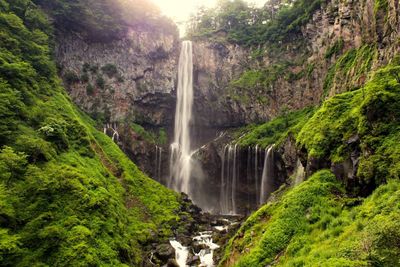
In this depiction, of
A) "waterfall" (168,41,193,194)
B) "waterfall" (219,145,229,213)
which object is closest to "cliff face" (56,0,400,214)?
"waterfall" (168,41,193,194)

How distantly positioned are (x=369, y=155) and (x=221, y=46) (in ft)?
156

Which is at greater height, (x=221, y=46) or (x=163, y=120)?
(x=221, y=46)

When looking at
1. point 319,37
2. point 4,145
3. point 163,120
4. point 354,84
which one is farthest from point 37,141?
point 319,37

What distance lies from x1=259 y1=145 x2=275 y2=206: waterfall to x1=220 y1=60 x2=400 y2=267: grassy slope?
64.4 feet

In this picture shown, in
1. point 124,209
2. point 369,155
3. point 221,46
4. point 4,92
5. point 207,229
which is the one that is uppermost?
point 221,46

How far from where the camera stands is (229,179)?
4759 cm

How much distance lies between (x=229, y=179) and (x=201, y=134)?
12.2 m

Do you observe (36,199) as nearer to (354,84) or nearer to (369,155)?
(369,155)

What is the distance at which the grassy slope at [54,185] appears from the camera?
20.3m

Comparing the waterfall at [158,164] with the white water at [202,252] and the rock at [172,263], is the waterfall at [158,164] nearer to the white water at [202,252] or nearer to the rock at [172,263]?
the white water at [202,252]

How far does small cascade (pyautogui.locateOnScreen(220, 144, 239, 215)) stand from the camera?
4709 cm

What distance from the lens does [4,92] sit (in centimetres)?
2784

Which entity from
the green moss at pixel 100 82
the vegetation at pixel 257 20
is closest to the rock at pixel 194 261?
the green moss at pixel 100 82

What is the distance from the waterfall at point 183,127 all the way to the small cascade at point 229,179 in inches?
231
